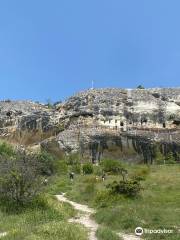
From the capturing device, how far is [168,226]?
16797 mm

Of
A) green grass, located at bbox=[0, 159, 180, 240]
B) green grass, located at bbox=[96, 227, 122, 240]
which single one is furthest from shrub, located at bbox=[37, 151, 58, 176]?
green grass, located at bbox=[96, 227, 122, 240]

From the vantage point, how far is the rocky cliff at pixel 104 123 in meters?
49.8

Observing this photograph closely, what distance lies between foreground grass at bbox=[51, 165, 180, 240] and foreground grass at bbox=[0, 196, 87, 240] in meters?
1.21

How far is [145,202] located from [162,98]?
3633cm

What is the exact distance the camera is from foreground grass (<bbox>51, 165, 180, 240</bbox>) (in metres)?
17.3

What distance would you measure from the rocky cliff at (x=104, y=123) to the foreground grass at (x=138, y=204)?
14.7 metres

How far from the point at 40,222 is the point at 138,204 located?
5.50m

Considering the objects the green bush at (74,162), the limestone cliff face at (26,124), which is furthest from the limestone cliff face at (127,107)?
the green bush at (74,162)

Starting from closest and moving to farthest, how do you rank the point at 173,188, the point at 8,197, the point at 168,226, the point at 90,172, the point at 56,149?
1. the point at 168,226
2. the point at 8,197
3. the point at 173,188
4. the point at 90,172
5. the point at 56,149

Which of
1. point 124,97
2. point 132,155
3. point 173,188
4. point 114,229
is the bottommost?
point 114,229

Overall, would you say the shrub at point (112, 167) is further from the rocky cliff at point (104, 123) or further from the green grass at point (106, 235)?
the green grass at point (106, 235)

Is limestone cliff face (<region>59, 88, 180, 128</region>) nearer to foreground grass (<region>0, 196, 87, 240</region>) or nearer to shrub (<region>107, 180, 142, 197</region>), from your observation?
shrub (<region>107, 180, 142, 197</region>)

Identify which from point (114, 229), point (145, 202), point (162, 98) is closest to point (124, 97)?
point (162, 98)

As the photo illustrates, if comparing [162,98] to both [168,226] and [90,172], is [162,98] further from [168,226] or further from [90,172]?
[168,226]
